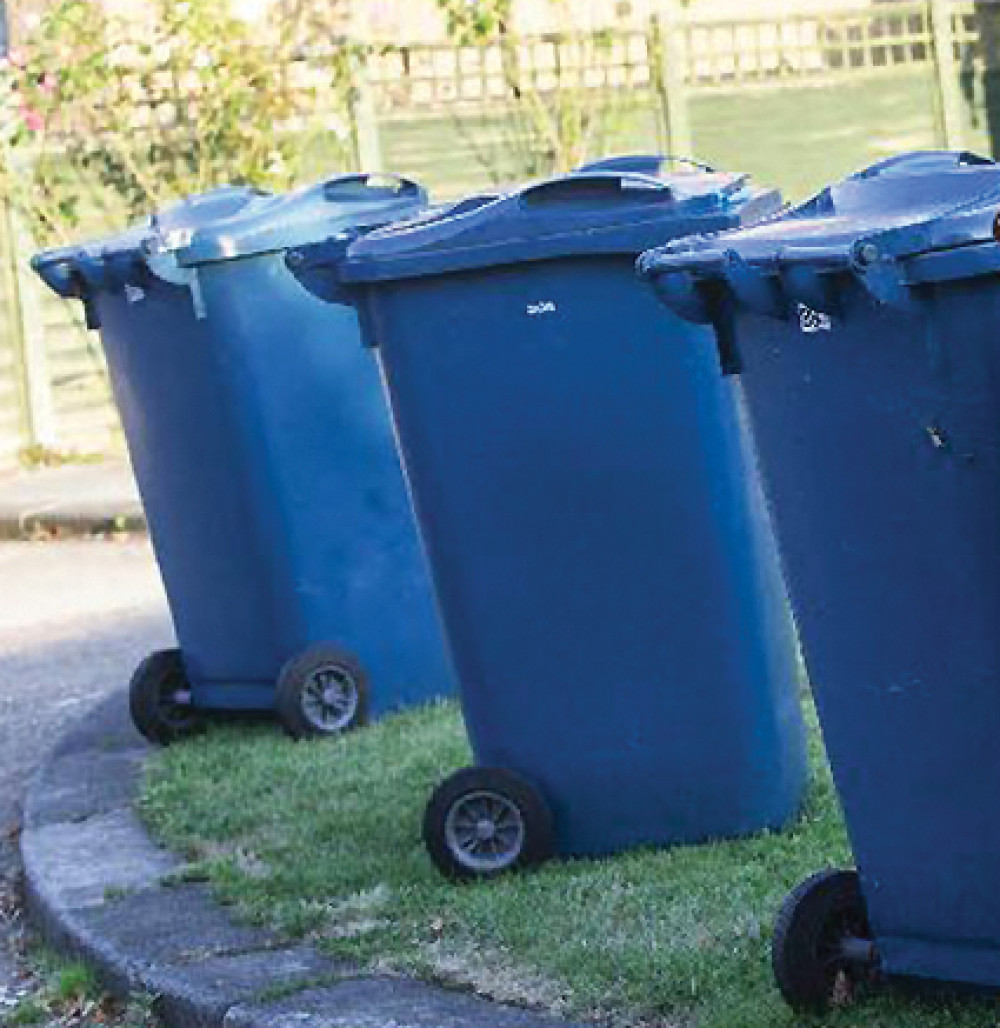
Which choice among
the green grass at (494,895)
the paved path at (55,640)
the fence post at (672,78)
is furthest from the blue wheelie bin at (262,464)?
the fence post at (672,78)

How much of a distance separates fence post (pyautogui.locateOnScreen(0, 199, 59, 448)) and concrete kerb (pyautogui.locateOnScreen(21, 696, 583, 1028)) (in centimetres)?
930

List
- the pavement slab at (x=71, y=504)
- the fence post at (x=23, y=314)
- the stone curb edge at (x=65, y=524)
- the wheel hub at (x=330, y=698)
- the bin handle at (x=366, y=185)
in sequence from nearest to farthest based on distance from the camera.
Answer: the wheel hub at (x=330, y=698) < the bin handle at (x=366, y=185) < the stone curb edge at (x=65, y=524) < the pavement slab at (x=71, y=504) < the fence post at (x=23, y=314)

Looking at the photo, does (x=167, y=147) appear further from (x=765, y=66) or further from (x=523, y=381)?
(x=523, y=381)

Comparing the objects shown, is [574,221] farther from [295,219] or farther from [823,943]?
[295,219]

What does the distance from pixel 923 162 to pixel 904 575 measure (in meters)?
0.86

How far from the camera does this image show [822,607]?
16.0ft

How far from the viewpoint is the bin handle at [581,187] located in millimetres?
6180

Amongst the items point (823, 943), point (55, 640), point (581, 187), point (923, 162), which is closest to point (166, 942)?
point (823, 943)

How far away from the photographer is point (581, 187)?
6223 millimetres

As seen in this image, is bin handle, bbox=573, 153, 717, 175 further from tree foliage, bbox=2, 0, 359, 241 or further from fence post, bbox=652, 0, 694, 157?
fence post, bbox=652, 0, 694, 157

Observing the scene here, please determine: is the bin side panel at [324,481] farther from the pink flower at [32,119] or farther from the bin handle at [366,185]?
the pink flower at [32,119]

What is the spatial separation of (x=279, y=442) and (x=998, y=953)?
381cm

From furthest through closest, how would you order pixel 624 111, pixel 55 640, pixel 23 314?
1. pixel 624 111
2. pixel 23 314
3. pixel 55 640

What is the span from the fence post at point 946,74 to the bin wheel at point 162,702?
12.3 metres
